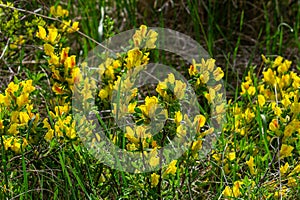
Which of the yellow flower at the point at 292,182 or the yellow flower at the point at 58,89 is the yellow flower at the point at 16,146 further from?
the yellow flower at the point at 292,182

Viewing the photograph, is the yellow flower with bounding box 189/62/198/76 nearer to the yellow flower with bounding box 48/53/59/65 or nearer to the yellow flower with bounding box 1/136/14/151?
the yellow flower with bounding box 48/53/59/65

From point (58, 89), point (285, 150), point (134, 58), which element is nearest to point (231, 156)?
point (285, 150)

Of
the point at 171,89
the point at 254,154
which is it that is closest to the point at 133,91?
the point at 171,89

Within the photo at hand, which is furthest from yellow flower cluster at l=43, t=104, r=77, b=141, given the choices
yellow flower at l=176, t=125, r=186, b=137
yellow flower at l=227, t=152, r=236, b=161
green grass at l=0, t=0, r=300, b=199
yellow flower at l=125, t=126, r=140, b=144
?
yellow flower at l=227, t=152, r=236, b=161

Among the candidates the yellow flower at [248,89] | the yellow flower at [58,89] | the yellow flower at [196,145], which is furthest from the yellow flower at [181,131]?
the yellow flower at [248,89]

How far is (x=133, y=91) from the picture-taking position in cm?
141

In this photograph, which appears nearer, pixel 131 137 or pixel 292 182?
pixel 131 137

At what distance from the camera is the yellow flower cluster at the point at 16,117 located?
1.34m

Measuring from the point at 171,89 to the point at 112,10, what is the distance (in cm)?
161

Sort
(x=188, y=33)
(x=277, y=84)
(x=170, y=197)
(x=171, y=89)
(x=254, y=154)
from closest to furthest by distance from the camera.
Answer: (x=171, y=89) < (x=170, y=197) < (x=254, y=154) < (x=277, y=84) < (x=188, y=33)

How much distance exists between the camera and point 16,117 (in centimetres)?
134

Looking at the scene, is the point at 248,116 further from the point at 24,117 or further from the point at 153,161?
the point at 24,117

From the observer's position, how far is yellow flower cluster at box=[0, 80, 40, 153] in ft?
4.39

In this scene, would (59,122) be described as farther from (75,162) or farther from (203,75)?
(203,75)
